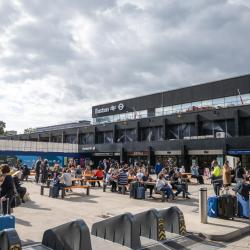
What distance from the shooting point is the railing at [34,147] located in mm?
47031

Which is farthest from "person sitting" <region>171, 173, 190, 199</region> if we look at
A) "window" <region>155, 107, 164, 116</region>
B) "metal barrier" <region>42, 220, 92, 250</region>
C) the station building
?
"window" <region>155, 107, 164, 116</region>

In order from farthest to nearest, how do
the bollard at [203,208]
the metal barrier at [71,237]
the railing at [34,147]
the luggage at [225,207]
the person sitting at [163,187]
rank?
the railing at [34,147]
the person sitting at [163,187]
the luggage at [225,207]
the bollard at [203,208]
the metal barrier at [71,237]

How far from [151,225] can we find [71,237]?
247 cm

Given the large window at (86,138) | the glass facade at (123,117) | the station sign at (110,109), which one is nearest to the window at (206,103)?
the glass facade at (123,117)

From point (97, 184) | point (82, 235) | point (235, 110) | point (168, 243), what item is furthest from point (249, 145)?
point (82, 235)

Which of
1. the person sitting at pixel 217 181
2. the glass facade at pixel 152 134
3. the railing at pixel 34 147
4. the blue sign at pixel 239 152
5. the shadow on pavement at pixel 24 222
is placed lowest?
the shadow on pavement at pixel 24 222

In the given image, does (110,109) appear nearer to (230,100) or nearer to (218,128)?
(230,100)

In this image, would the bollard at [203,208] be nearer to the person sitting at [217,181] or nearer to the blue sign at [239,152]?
the person sitting at [217,181]

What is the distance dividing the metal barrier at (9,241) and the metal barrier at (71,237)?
100 centimetres

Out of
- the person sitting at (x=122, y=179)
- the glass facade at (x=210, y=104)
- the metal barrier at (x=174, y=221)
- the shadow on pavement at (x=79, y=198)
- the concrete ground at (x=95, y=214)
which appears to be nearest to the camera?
the metal barrier at (x=174, y=221)

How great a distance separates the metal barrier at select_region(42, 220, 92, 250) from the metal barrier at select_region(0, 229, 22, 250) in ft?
3.29

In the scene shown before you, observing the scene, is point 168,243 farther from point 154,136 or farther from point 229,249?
point 154,136

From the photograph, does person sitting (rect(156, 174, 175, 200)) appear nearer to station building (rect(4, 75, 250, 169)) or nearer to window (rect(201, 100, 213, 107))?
station building (rect(4, 75, 250, 169))

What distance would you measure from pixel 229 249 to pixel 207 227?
1.67 m
